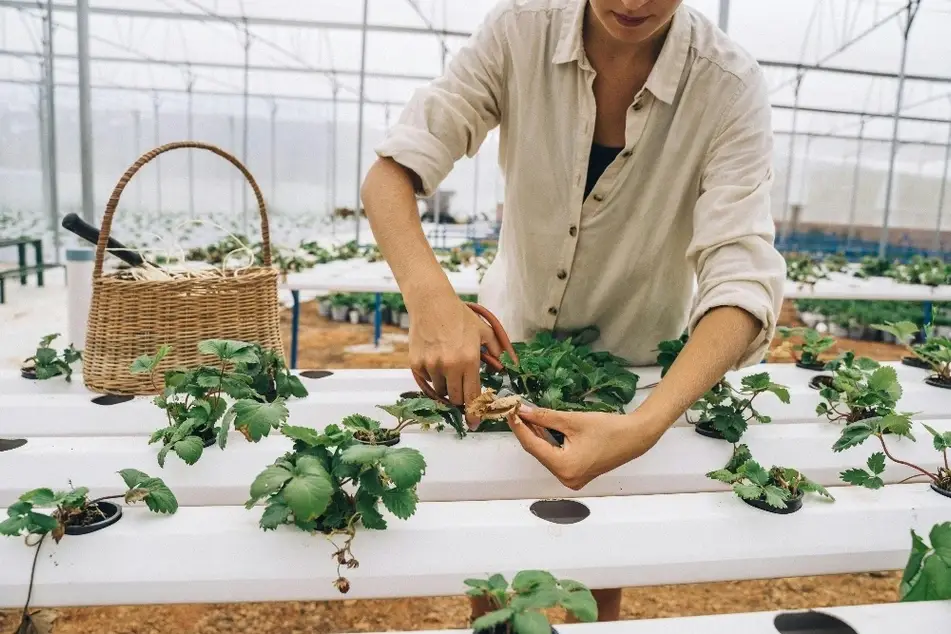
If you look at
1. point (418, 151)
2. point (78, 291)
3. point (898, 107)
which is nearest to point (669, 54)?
→ point (418, 151)

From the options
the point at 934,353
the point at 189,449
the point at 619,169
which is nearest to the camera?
the point at 189,449

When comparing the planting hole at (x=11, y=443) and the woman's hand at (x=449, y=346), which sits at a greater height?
the woman's hand at (x=449, y=346)

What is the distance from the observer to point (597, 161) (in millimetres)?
1243

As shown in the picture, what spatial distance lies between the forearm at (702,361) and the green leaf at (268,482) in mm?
430

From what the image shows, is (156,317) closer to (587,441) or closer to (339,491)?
(339,491)

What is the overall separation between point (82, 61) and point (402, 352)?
2.84m

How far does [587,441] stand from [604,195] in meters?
0.56

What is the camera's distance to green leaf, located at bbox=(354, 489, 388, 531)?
0.71 m

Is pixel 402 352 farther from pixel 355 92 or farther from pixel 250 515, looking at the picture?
pixel 355 92

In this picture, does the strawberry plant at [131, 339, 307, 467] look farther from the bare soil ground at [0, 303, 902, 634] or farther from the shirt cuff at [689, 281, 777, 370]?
the bare soil ground at [0, 303, 902, 634]

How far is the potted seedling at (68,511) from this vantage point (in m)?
0.66

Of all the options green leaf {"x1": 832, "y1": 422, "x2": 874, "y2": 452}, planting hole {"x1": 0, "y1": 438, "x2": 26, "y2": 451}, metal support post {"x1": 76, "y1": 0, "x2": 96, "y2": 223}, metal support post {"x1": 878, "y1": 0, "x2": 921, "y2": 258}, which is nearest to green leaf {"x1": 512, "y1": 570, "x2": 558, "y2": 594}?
green leaf {"x1": 832, "y1": 422, "x2": 874, "y2": 452}

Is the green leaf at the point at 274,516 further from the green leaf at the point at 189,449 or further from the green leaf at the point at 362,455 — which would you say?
the green leaf at the point at 189,449

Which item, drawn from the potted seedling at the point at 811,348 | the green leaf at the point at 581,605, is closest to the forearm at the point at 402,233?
the green leaf at the point at 581,605
